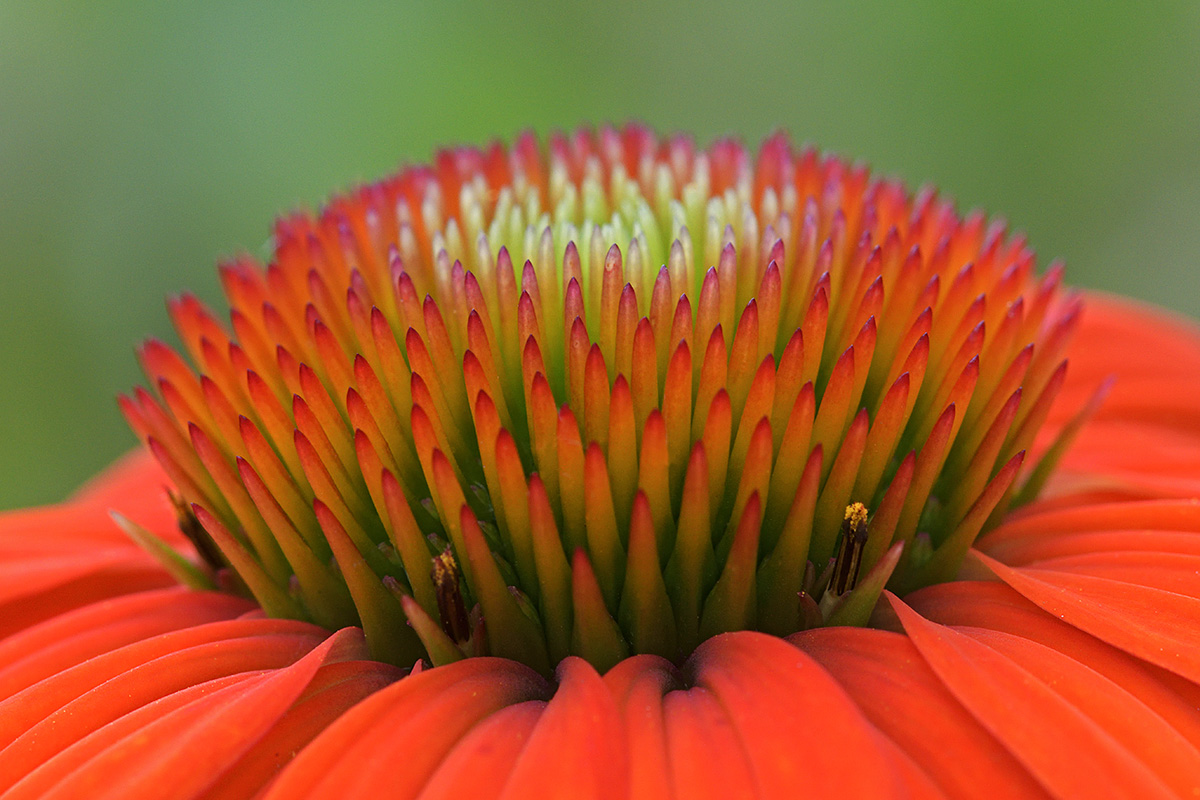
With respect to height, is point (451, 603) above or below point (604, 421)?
below

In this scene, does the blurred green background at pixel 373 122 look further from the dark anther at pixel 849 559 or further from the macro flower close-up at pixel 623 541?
Result: the dark anther at pixel 849 559

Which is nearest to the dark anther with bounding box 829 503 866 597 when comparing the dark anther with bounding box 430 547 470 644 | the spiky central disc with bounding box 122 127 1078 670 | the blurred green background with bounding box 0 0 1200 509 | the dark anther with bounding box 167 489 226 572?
the spiky central disc with bounding box 122 127 1078 670

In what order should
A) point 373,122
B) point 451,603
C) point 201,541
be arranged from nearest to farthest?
1. point 451,603
2. point 201,541
3. point 373,122

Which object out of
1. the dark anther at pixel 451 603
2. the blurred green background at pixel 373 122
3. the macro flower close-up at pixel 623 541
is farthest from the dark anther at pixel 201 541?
the blurred green background at pixel 373 122

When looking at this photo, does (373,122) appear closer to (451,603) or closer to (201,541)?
(201,541)

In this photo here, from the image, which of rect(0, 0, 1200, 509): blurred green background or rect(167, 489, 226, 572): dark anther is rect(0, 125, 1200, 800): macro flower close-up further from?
rect(0, 0, 1200, 509): blurred green background

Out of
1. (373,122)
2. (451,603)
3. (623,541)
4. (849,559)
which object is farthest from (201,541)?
(373,122)

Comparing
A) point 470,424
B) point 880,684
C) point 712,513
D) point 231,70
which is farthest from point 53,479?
point 880,684
